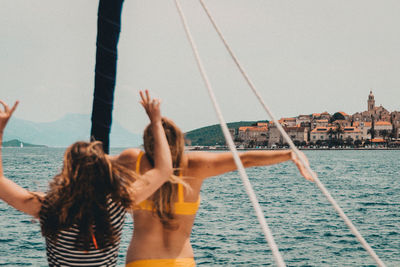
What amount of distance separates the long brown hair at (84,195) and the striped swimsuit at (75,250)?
3cm

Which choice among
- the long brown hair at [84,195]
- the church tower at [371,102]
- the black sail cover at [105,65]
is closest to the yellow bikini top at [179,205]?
the long brown hair at [84,195]

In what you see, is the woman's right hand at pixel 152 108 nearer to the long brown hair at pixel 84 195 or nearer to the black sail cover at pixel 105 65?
the long brown hair at pixel 84 195

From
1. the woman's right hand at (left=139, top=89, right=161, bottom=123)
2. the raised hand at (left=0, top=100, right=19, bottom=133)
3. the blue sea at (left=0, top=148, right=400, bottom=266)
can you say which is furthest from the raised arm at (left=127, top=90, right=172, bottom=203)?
the blue sea at (left=0, top=148, right=400, bottom=266)

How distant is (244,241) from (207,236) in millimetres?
1732

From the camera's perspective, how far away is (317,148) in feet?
537

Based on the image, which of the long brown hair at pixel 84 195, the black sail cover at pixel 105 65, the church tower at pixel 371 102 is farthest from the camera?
the church tower at pixel 371 102

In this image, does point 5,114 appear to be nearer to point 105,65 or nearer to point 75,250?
point 75,250

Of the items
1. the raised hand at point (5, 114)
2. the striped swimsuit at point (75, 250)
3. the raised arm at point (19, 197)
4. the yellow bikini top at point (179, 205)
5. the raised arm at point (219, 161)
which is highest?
the raised hand at point (5, 114)

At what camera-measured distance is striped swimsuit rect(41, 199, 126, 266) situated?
6.27 ft

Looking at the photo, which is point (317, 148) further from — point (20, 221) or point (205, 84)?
point (205, 84)

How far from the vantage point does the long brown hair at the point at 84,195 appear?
183 centimetres

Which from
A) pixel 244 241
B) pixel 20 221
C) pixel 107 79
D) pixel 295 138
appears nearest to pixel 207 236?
pixel 244 241

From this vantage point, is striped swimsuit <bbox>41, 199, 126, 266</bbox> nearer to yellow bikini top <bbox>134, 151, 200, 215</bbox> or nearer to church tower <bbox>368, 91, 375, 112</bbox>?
yellow bikini top <bbox>134, 151, 200, 215</bbox>

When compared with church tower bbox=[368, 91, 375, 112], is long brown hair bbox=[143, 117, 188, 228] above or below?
below
